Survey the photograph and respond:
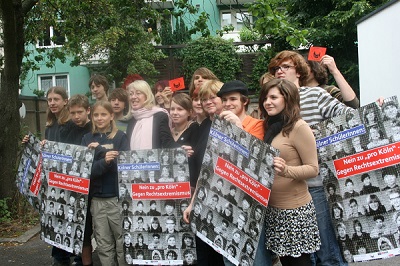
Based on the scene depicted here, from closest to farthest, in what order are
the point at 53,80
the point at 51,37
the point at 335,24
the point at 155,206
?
1. the point at 155,206
2. the point at 51,37
3. the point at 335,24
4. the point at 53,80

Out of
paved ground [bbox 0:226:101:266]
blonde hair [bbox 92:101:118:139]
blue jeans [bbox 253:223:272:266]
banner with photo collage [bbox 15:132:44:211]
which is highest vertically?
blonde hair [bbox 92:101:118:139]

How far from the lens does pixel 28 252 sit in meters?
6.93

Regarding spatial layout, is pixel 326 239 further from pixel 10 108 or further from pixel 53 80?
pixel 53 80

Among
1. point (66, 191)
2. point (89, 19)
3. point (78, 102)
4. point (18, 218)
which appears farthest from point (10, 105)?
point (66, 191)

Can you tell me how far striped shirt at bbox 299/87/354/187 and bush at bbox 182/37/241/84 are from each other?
1814 centimetres

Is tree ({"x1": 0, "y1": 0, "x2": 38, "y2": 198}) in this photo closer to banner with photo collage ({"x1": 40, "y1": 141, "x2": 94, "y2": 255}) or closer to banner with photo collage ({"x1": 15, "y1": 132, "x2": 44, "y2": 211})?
banner with photo collage ({"x1": 15, "y1": 132, "x2": 44, "y2": 211})

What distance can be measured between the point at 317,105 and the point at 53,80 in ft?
84.6

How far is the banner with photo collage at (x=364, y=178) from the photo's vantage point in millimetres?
3475

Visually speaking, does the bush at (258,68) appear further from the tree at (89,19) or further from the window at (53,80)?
the window at (53,80)

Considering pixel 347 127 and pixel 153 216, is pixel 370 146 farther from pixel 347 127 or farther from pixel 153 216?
pixel 153 216

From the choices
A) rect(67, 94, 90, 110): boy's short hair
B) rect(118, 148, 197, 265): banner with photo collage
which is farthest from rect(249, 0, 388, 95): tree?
rect(118, 148, 197, 265): banner with photo collage

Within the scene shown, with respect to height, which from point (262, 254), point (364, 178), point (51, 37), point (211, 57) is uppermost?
point (211, 57)

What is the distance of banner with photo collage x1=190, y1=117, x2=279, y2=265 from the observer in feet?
11.1

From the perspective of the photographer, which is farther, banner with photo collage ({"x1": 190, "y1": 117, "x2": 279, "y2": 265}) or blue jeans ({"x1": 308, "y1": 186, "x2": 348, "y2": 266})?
blue jeans ({"x1": 308, "y1": 186, "x2": 348, "y2": 266})
